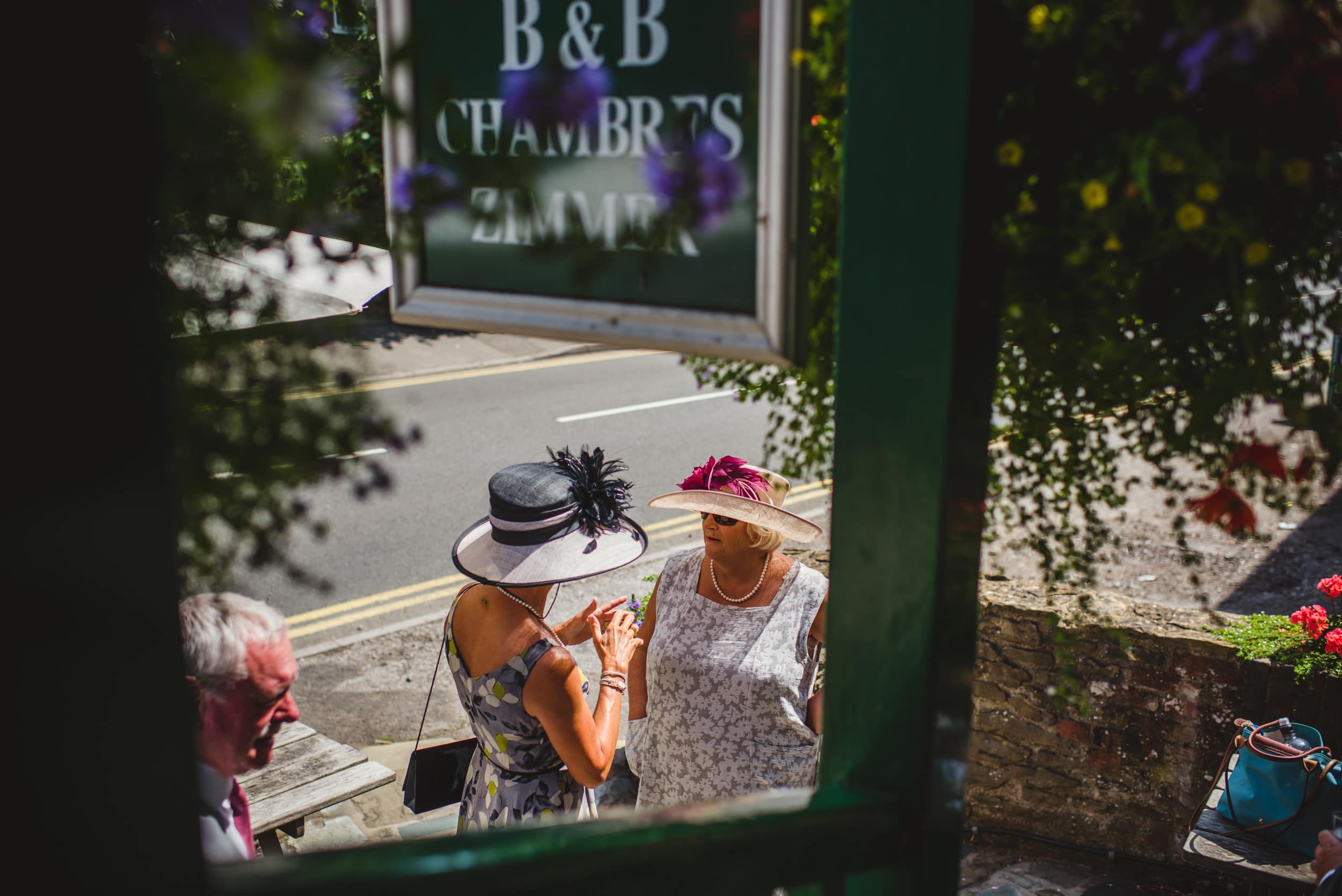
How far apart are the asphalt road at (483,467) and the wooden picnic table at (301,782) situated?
0.85m

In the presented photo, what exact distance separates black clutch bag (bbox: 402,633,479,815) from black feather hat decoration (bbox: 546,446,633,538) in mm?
667

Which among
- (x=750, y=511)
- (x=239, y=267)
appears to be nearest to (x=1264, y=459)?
(x=239, y=267)

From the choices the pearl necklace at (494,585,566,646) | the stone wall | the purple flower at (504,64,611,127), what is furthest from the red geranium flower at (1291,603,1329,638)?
the purple flower at (504,64,611,127)

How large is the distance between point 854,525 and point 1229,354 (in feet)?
1.80

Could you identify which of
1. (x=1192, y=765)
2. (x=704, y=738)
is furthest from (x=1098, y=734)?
(x=704, y=738)

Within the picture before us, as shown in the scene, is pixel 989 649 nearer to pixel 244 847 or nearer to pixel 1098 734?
pixel 1098 734

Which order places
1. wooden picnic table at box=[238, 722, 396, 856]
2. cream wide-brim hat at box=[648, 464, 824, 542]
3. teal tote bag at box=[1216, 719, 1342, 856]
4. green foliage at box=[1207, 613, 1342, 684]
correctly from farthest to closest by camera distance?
1. green foliage at box=[1207, 613, 1342, 684]
2. wooden picnic table at box=[238, 722, 396, 856]
3. teal tote bag at box=[1216, 719, 1342, 856]
4. cream wide-brim hat at box=[648, 464, 824, 542]

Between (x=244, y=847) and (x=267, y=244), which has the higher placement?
(x=267, y=244)

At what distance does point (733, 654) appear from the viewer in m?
2.81

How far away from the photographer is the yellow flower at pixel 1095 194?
107 centimetres

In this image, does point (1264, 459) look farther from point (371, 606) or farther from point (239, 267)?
point (371, 606)

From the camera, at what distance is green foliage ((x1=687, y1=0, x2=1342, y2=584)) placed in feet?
3.46

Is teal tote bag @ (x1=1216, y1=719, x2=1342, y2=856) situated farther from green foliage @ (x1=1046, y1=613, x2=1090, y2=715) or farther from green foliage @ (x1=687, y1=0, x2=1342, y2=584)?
green foliage @ (x1=687, y1=0, x2=1342, y2=584)

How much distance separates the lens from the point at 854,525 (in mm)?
1287
